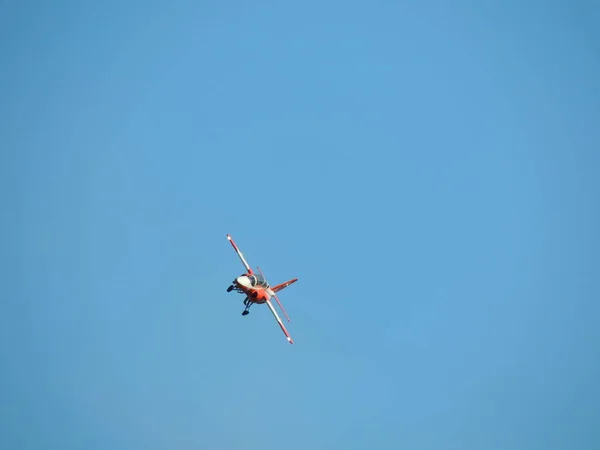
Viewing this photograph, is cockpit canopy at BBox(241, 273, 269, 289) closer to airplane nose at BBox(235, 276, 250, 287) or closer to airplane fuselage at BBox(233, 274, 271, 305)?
airplane fuselage at BBox(233, 274, 271, 305)

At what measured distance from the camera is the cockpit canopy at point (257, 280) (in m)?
63.7

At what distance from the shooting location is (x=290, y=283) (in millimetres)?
69562

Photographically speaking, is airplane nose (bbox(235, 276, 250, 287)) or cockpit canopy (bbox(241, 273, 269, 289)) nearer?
airplane nose (bbox(235, 276, 250, 287))

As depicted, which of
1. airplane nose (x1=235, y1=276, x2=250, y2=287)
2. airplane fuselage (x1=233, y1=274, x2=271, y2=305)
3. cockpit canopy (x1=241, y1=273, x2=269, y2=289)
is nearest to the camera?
airplane nose (x1=235, y1=276, x2=250, y2=287)

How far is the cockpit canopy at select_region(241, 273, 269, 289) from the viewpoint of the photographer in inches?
2506

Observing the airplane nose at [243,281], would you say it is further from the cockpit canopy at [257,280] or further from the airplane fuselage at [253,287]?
the cockpit canopy at [257,280]

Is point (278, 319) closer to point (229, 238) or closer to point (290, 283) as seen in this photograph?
point (290, 283)

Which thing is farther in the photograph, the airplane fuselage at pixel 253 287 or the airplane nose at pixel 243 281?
the airplane fuselage at pixel 253 287

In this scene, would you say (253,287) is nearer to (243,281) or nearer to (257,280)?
(257,280)

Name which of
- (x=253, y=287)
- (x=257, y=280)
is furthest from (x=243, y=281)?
(x=257, y=280)

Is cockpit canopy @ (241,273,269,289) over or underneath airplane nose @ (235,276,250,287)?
over

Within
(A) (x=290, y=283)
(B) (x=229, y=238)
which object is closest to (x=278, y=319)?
Result: (A) (x=290, y=283)

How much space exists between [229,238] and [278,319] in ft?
30.2

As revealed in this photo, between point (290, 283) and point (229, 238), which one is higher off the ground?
point (229, 238)
